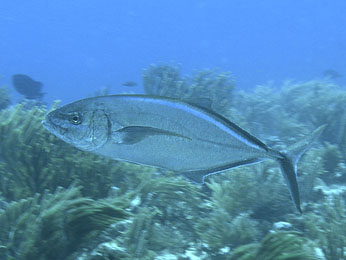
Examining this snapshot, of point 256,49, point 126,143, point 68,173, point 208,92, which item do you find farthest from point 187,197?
point 256,49

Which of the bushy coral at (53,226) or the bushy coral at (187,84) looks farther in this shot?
the bushy coral at (187,84)

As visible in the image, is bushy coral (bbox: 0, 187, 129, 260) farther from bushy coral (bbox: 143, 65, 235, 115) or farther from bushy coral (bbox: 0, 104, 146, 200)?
bushy coral (bbox: 143, 65, 235, 115)

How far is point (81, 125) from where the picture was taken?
72.3 inches

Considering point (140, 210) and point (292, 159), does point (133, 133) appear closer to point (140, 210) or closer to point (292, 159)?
point (292, 159)

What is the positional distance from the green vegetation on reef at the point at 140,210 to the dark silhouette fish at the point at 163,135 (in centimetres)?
18

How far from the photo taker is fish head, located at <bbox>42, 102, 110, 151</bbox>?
1796 mm

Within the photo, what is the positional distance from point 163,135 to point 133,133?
0.18 metres

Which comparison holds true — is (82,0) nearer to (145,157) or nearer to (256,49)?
(256,49)

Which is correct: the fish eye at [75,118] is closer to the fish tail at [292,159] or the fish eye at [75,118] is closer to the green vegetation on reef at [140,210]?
the green vegetation on reef at [140,210]

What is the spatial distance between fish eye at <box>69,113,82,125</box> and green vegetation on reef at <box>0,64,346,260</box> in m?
0.74

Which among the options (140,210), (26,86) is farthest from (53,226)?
(26,86)

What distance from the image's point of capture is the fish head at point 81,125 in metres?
1.80

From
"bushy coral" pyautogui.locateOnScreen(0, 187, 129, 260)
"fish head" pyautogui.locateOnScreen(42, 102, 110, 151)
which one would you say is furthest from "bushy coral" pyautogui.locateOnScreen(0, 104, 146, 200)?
"fish head" pyautogui.locateOnScreen(42, 102, 110, 151)

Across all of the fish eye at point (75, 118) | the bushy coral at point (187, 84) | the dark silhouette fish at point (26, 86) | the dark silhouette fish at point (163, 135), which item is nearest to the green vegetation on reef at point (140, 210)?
the dark silhouette fish at point (163, 135)
